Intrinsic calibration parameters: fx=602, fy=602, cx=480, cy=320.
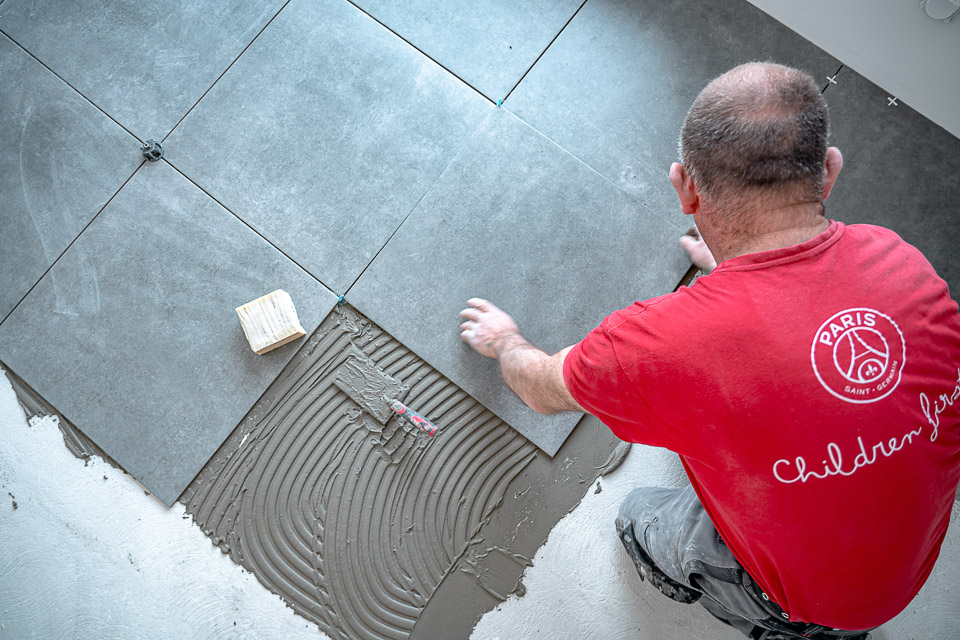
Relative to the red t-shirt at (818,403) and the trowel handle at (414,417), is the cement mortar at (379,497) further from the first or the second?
the red t-shirt at (818,403)

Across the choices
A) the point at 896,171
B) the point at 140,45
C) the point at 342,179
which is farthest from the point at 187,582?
the point at 896,171

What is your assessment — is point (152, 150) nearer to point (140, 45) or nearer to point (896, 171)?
point (140, 45)

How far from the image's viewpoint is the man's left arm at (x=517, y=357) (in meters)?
1.27

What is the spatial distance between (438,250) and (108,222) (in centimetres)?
98

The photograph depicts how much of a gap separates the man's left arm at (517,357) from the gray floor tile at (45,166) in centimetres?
113

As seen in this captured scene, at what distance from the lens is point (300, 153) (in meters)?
1.80

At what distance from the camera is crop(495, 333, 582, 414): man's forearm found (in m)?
1.27

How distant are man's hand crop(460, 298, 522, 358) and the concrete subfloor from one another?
47 cm

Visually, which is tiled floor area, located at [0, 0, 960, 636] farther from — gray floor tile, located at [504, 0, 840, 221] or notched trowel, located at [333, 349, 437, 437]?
notched trowel, located at [333, 349, 437, 437]

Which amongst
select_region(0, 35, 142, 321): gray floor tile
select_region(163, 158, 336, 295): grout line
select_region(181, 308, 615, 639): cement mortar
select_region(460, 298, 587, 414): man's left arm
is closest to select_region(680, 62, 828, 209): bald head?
select_region(460, 298, 587, 414): man's left arm

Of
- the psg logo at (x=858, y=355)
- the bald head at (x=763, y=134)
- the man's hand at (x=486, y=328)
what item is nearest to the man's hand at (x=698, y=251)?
the man's hand at (x=486, y=328)

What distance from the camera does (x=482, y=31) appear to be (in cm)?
188

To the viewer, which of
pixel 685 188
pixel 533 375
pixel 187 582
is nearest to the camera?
pixel 685 188

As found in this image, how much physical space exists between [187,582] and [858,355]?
5.37 ft
